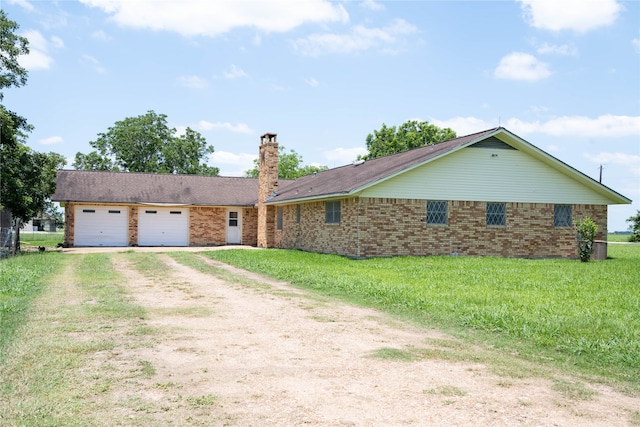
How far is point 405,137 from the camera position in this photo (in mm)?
55375

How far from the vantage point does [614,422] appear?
4680 millimetres

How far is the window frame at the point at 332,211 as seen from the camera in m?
23.4

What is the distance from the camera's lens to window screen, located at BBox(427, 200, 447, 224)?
74.2ft

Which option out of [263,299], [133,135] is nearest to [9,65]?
[263,299]

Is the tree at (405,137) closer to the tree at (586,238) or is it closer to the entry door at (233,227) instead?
the entry door at (233,227)

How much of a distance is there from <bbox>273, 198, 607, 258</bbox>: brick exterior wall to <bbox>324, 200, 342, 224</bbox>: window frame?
0.24m

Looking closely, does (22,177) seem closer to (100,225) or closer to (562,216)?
(100,225)

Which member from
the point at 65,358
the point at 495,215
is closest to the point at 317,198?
the point at 495,215

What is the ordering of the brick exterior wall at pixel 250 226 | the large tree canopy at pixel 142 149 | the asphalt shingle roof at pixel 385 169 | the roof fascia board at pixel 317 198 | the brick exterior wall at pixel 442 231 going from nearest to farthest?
the roof fascia board at pixel 317 198 < the asphalt shingle roof at pixel 385 169 < the brick exterior wall at pixel 442 231 < the brick exterior wall at pixel 250 226 < the large tree canopy at pixel 142 149

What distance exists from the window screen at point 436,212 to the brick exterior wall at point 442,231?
0.66 feet

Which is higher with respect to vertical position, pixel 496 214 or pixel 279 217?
pixel 496 214

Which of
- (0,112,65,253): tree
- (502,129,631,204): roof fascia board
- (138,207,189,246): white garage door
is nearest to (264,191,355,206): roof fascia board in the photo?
(502,129,631,204): roof fascia board

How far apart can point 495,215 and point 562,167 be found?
3.47 metres

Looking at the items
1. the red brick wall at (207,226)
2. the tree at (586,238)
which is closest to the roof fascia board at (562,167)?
the tree at (586,238)
